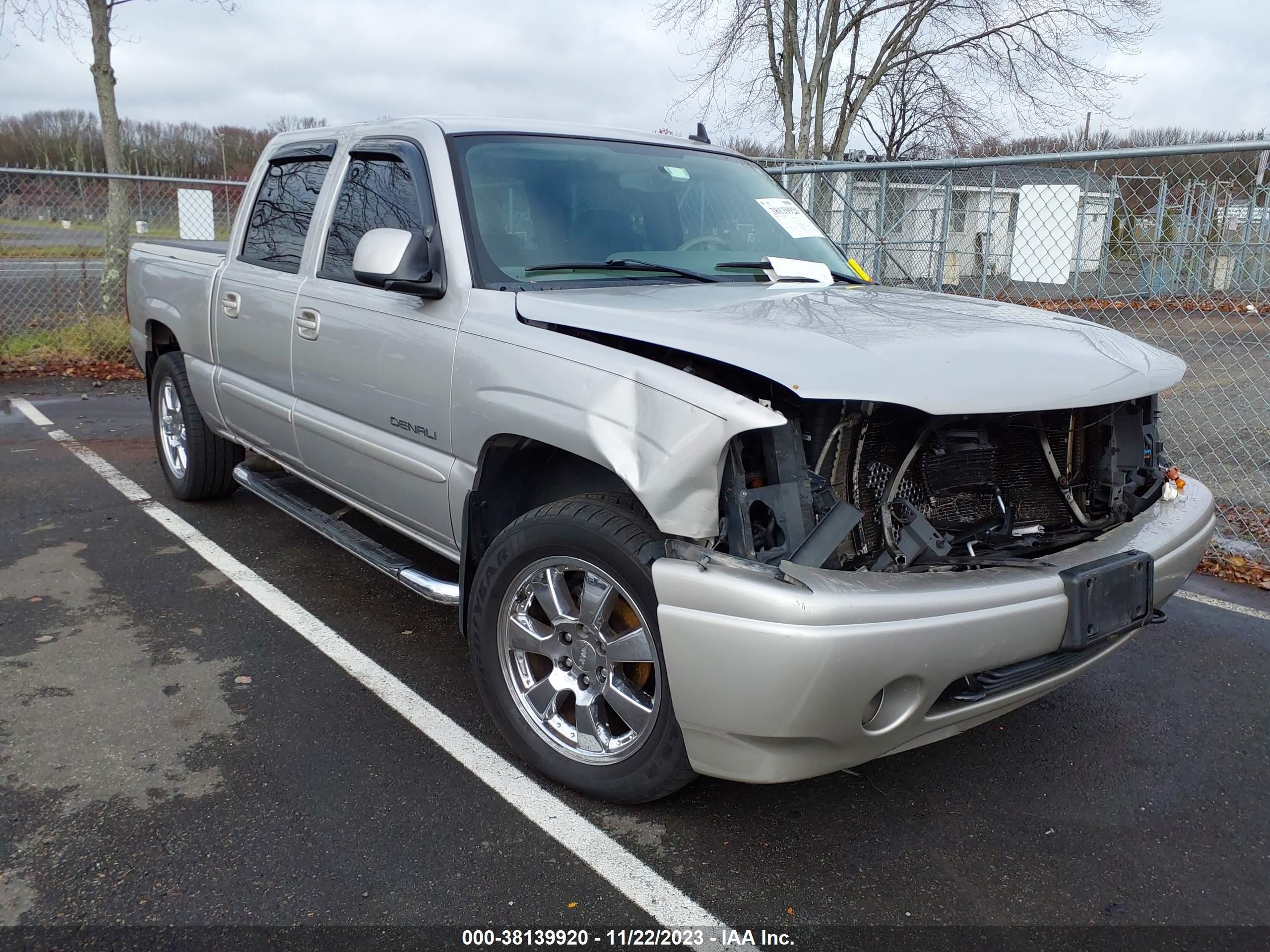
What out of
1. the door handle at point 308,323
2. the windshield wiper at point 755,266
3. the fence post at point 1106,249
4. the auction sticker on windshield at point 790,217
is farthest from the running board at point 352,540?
the fence post at point 1106,249

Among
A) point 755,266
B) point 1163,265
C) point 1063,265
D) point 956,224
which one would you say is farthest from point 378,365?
point 956,224

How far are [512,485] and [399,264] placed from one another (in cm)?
79

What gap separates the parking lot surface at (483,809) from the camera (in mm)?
2469

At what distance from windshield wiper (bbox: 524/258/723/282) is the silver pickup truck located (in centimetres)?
2

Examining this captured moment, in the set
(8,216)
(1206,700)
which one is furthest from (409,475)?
(8,216)

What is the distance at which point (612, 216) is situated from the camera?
3619mm

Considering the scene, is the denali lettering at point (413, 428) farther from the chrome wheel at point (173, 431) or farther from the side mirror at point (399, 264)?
the chrome wheel at point (173, 431)

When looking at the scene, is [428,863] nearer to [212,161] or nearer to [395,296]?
[395,296]

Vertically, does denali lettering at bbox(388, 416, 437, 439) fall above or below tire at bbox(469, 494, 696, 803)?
above

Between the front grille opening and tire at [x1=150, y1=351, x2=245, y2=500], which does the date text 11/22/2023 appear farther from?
tire at [x1=150, y1=351, x2=245, y2=500]

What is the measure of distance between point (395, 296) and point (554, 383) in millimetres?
1037

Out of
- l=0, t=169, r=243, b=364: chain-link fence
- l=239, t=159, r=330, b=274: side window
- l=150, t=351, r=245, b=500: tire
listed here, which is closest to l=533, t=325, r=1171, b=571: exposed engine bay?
l=239, t=159, r=330, b=274: side window

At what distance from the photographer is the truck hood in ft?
7.71

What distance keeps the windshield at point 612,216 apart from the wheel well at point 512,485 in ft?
1.80
